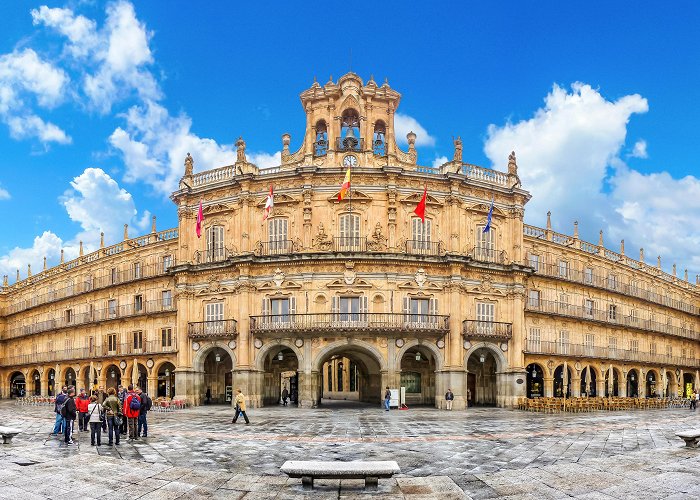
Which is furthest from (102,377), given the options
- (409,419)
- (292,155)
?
(409,419)

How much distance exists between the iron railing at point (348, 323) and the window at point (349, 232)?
474 centimetres

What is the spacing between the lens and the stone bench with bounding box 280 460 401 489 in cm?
1450

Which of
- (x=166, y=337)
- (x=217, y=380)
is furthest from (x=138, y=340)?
(x=217, y=380)

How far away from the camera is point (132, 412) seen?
23781 mm

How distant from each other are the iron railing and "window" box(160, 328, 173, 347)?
10700 millimetres

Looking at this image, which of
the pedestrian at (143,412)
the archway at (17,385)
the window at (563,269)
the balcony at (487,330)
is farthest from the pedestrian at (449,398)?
the archway at (17,385)

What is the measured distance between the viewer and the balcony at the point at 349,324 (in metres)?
42.1

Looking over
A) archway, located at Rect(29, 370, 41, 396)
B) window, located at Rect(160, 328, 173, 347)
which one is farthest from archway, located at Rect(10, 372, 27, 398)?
window, located at Rect(160, 328, 173, 347)

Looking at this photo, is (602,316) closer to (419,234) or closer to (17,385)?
(419,234)

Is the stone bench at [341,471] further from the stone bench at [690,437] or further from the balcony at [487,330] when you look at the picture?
the balcony at [487,330]

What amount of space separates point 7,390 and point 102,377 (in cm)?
2408

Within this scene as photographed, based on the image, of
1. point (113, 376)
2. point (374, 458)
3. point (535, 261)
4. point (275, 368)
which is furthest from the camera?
point (113, 376)

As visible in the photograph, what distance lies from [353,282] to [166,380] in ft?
65.3

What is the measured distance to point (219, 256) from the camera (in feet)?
153
